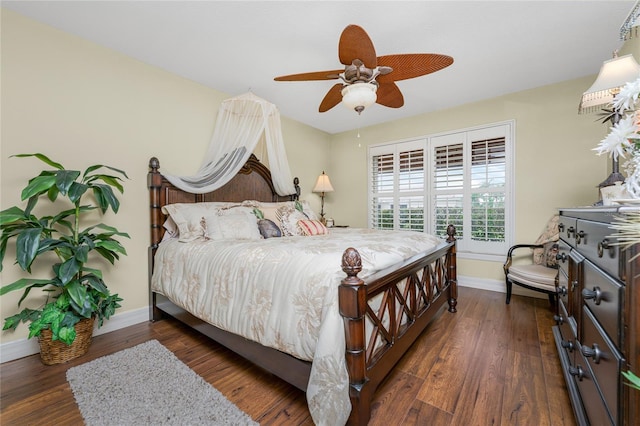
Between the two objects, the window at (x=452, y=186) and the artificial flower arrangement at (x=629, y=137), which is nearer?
the artificial flower arrangement at (x=629, y=137)

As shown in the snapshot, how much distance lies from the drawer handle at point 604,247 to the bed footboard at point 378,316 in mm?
848

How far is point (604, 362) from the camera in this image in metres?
0.90

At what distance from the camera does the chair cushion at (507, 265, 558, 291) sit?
8.32ft

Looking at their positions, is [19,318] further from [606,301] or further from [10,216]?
[606,301]

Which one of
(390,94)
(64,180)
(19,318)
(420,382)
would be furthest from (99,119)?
(420,382)

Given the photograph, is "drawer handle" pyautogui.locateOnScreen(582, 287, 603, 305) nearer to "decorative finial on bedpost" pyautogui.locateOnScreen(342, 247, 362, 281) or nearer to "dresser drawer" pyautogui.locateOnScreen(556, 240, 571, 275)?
"dresser drawer" pyautogui.locateOnScreen(556, 240, 571, 275)

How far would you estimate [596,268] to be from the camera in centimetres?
102

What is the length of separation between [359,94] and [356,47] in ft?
0.91

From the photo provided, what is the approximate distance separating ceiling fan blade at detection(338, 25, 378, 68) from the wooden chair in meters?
2.61

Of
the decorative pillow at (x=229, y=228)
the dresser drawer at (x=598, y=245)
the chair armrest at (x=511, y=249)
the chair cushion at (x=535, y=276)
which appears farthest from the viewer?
the chair armrest at (x=511, y=249)

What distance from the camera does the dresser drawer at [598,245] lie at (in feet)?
2.74

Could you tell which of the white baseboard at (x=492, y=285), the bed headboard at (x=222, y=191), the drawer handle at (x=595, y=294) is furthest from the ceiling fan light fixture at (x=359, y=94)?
the white baseboard at (x=492, y=285)

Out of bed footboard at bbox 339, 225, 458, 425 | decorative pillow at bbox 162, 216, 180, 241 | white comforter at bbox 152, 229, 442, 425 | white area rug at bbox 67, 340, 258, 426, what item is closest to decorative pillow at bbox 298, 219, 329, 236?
white comforter at bbox 152, 229, 442, 425

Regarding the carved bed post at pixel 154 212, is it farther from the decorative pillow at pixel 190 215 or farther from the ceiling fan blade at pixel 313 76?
the ceiling fan blade at pixel 313 76
